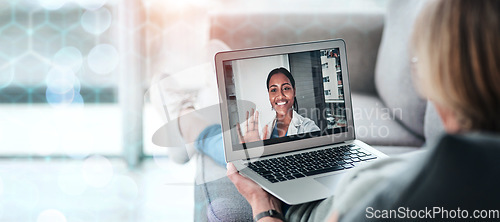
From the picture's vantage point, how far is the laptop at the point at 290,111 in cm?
88

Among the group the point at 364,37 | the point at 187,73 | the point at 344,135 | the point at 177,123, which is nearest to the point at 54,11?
the point at 187,73

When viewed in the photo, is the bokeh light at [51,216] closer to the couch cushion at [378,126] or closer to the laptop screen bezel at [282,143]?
the laptop screen bezel at [282,143]

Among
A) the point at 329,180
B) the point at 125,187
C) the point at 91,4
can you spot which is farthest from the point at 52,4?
the point at 329,180

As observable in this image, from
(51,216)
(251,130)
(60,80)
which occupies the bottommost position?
(51,216)

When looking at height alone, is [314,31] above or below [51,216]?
above

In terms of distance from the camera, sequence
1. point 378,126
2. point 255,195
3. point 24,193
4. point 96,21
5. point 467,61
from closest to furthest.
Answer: point 467,61
point 255,195
point 378,126
point 24,193
point 96,21

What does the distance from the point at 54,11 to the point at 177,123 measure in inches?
35.0

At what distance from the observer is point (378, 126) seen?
1.34m

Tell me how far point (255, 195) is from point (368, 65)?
99 cm

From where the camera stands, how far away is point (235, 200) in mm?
870

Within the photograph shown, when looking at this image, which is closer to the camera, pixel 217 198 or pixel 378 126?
pixel 217 198

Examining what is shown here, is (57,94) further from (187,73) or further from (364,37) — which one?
(364,37)

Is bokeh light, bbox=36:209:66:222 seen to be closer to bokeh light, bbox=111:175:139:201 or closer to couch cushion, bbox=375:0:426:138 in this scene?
bokeh light, bbox=111:175:139:201

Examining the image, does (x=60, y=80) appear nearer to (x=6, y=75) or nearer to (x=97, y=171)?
(x=6, y=75)
